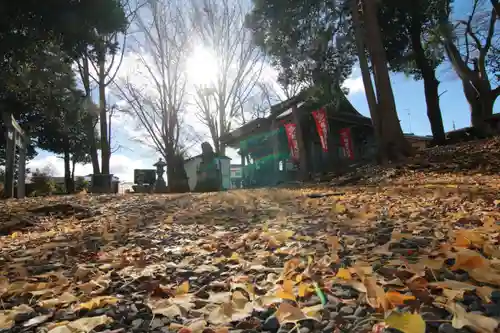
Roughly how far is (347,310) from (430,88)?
1250cm

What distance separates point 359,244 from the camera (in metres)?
1.77

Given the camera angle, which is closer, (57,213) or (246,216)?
(246,216)

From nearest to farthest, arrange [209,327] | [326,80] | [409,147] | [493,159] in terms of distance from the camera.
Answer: [209,327], [493,159], [409,147], [326,80]

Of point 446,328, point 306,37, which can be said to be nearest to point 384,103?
point 306,37

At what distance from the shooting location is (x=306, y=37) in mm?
9836

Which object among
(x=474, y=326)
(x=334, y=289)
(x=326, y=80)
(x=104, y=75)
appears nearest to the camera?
(x=474, y=326)

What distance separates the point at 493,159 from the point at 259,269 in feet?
19.5

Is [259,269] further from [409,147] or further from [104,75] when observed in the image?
[104,75]

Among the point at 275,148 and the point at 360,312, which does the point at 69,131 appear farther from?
the point at 360,312

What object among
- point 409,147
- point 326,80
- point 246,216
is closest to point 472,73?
point 326,80

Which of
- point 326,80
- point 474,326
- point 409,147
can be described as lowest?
point 474,326

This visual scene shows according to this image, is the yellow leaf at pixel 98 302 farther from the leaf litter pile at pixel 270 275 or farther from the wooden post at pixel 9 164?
the wooden post at pixel 9 164

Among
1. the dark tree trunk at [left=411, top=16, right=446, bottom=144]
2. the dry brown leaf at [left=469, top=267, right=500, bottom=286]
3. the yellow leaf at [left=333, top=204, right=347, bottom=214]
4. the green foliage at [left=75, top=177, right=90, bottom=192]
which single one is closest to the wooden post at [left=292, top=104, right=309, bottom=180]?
the dark tree trunk at [left=411, top=16, right=446, bottom=144]

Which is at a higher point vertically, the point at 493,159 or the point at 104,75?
the point at 104,75
